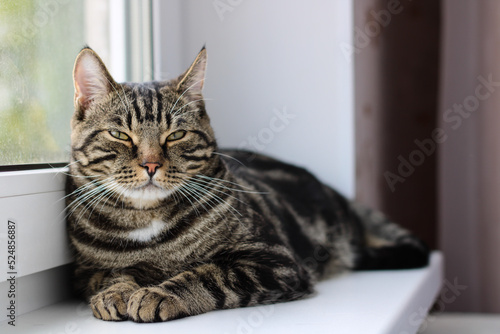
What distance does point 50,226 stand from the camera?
1100mm

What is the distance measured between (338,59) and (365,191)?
1.66ft

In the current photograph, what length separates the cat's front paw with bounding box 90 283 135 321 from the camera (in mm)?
959

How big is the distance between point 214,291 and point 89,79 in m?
0.46

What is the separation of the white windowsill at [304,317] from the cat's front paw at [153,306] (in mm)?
13

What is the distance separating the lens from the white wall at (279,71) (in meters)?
1.67

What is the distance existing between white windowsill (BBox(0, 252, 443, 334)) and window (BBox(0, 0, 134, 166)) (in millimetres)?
310

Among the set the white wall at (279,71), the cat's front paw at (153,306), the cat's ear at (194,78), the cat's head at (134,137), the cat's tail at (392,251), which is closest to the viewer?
the cat's front paw at (153,306)

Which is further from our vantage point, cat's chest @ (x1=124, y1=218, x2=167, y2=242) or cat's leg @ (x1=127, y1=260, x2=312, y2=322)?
cat's chest @ (x1=124, y1=218, x2=167, y2=242)

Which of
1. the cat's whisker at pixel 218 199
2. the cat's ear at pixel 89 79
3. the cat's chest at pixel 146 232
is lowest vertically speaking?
the cat's chest at pixel 146 232

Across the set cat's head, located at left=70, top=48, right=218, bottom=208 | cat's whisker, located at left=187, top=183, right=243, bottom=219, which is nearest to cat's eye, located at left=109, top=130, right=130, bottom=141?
cat's head, located at left=70, top=48, right=218, bottom=208

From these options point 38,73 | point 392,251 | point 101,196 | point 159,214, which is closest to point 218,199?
point 159,214

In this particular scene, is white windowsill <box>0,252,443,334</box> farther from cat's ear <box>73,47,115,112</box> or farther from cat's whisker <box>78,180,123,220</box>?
cat's ear <box>73,47,115,112</box>

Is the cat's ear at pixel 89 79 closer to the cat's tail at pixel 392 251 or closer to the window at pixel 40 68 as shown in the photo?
the window at pixel 40 68

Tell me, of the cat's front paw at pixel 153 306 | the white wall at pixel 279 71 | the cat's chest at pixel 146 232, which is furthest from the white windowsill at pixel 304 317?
the white wall at pixel 279 71
